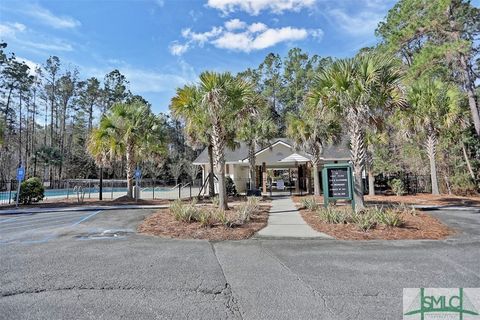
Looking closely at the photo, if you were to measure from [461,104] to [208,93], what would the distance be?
677 inches

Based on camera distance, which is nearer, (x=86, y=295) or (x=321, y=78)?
(x=86, y=295)

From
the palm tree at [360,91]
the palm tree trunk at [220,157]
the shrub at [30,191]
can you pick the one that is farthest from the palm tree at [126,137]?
the palm tree at [360,91]

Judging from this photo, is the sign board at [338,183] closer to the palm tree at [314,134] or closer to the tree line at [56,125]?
the palm tree at [314,134]

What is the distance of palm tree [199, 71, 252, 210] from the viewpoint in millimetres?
10164

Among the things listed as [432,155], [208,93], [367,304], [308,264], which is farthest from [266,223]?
[432,155]

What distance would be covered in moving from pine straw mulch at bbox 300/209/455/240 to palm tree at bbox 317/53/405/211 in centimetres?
163

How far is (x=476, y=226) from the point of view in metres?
8.40

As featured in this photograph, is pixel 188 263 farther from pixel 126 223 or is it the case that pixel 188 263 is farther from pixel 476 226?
pixel 476 226

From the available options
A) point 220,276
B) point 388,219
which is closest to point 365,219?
point 388,219

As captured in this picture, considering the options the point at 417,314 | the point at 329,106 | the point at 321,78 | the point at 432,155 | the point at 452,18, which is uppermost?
the point at 452,18

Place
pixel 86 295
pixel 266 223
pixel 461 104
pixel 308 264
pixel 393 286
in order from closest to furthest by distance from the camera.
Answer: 1. pixel 86 295
2. pixel 393 286
3. pixel 308 264
4. pixel 266 223
5. pixel 461 104

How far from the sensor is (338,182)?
10109mm

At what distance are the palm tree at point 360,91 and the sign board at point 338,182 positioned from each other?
0.92 feet

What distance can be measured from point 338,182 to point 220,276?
6.80 m
